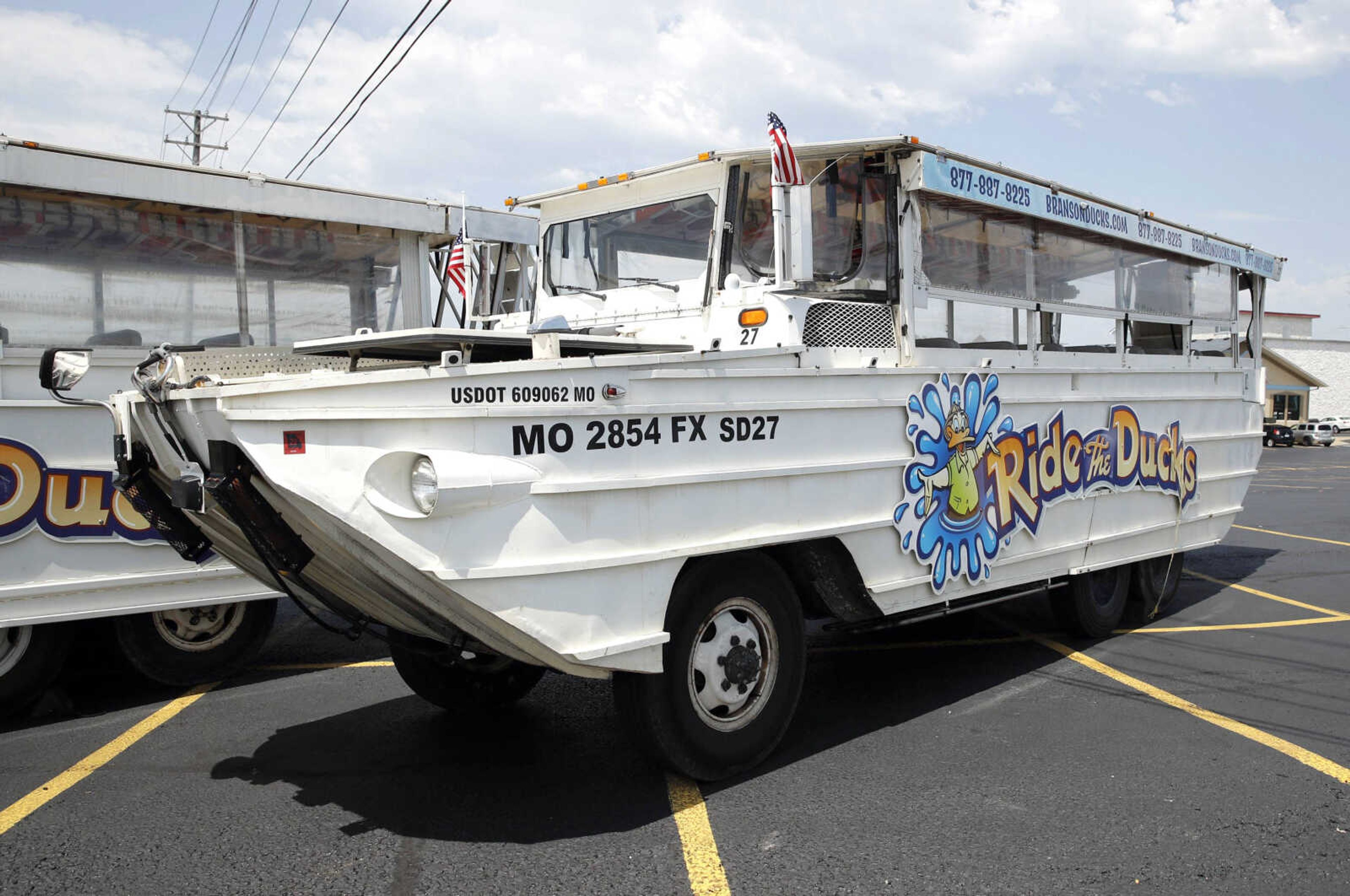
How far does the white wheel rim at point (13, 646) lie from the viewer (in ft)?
17.0

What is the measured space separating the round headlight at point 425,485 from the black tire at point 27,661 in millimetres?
3168

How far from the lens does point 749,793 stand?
159 inches

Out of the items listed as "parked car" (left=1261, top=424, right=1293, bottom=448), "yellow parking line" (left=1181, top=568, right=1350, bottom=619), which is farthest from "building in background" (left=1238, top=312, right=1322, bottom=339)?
"yellow parking line" (left=1181, top=568, right=1350, bottom=619)

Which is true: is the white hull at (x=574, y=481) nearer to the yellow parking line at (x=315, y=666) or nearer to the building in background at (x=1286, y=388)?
the yellow parking line at (x=315, y=666)

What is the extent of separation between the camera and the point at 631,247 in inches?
210

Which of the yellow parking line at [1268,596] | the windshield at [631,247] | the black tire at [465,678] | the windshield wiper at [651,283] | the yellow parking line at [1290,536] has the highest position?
the windshield at [631,247]

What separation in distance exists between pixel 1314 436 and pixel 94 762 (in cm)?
4679

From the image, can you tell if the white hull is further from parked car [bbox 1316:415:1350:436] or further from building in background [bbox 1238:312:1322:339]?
building in background [bbox 1238:312:1322:339]

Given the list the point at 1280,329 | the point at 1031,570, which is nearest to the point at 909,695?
the point at 1031,570

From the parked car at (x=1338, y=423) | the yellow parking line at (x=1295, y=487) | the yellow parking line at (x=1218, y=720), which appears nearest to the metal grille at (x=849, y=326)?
the yellow parking line at (x=1218, y=720)

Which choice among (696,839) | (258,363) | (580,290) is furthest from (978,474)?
(258,363)

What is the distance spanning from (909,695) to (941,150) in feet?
9.04

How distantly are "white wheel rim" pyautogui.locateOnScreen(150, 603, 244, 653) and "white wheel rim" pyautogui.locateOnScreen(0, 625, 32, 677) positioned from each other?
0.60 meters

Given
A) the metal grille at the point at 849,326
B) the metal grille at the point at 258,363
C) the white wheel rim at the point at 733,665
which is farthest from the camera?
the metal grille at the point at 849,326
